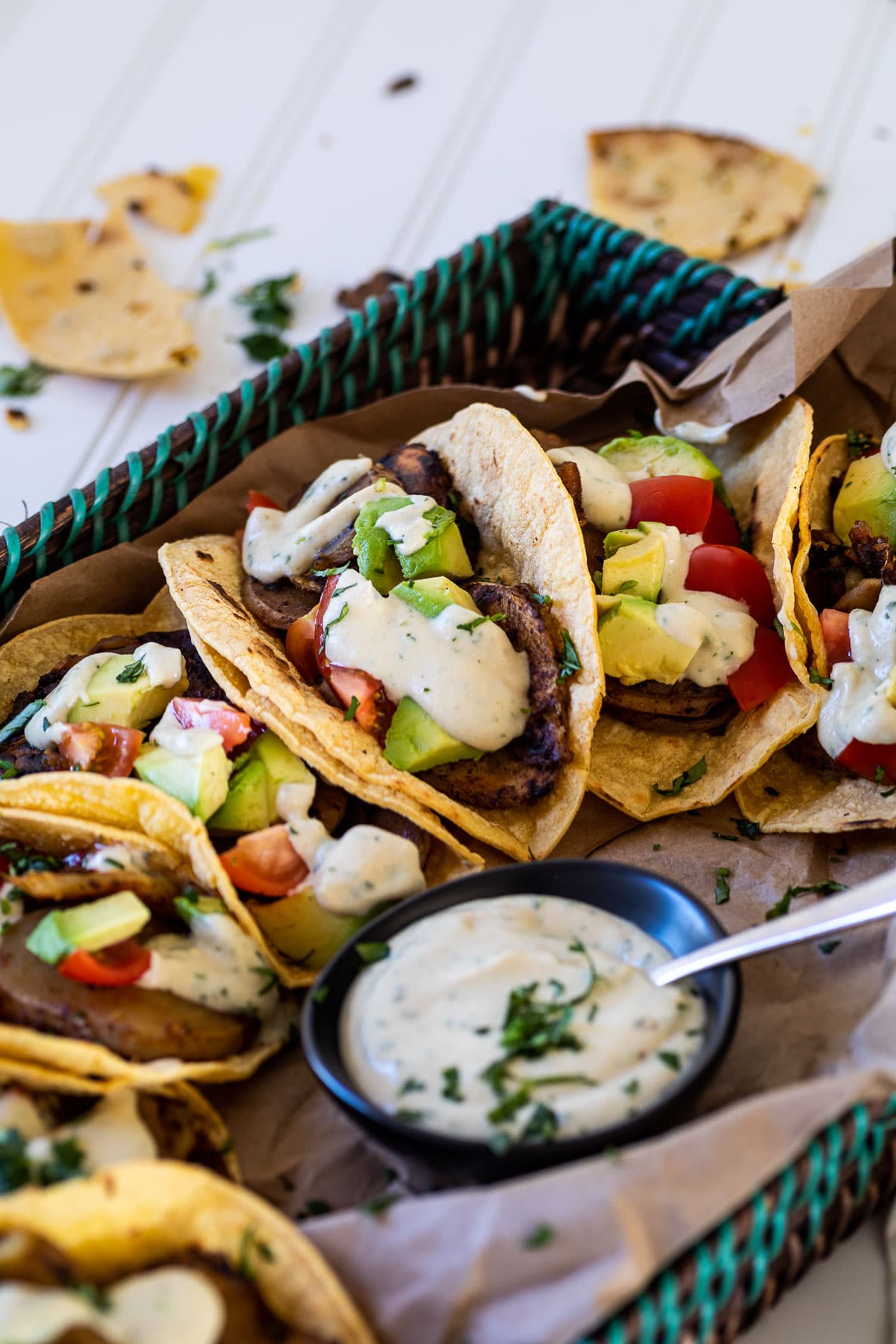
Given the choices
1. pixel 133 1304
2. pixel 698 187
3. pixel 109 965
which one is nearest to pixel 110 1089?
pixel 109 965

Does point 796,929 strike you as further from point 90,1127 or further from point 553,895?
point 90,1127

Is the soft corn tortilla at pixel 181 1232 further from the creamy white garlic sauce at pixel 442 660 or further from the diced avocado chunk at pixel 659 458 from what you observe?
the diced avocado chunk at pixel 659 458

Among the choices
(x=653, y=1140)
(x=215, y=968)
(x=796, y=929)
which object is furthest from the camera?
(x=215, y=968)

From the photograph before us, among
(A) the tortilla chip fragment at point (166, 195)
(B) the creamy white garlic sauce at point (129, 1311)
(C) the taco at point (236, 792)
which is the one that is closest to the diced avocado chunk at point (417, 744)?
(C) the taco at point (236, 792)

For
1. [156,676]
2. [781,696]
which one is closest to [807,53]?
[781,696]

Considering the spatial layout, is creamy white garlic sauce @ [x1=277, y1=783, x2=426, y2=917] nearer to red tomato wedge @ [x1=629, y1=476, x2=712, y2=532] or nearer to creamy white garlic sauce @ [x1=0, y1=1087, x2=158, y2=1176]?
creamy white garlic sauce @ [x1=0, y1=1087, x2=158, y2=1176]

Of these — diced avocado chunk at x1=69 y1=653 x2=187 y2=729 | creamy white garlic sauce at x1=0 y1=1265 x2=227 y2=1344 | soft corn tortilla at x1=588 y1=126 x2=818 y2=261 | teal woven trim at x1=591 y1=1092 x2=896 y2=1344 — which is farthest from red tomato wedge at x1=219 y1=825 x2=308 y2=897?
soft corn tortilla at x1=588 y1=126 x2=818 y2=261
